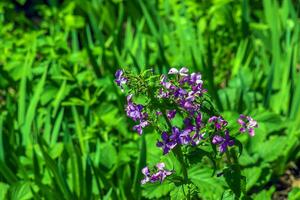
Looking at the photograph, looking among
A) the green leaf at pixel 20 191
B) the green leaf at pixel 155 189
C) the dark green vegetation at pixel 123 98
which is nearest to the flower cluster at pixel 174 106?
the dark green vegetation at pixel 123 98

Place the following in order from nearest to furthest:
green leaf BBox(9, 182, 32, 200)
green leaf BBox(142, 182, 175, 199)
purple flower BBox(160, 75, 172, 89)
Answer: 1. purple flower BBox(160, 75, 172, 89)
2. green leaf BBox(142, 182, 175, 199)
3. green leaf BBox(9, 182, 32, 200)

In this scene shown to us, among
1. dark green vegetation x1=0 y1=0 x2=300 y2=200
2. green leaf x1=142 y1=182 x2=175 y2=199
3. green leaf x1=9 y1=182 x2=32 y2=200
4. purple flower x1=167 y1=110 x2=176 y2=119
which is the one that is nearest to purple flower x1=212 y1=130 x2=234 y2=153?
purple flower x1=167 y1=110 x2=176 y2=119

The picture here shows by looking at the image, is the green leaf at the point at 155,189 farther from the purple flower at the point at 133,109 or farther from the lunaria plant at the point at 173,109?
the purple flower at the point at 133,109

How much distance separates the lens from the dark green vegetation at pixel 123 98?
6.39ft

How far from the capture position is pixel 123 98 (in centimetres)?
234

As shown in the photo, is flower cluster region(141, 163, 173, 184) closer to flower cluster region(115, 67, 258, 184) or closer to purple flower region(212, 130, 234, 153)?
flower cluster region(115, 67, 258, 184)

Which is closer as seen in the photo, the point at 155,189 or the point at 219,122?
the point at 219,122

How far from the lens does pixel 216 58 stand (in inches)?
111

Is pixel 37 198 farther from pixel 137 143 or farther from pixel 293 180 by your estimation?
pixel 293 180

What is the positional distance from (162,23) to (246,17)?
43 centimetres

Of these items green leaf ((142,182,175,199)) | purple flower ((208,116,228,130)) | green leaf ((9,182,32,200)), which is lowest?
green leaf ((142,182,175,199))

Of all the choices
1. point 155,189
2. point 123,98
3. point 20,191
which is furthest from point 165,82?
point 123,98

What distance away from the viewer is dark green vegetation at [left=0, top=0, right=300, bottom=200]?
1.95 metres

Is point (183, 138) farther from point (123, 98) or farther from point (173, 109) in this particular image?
point (123, 98)
